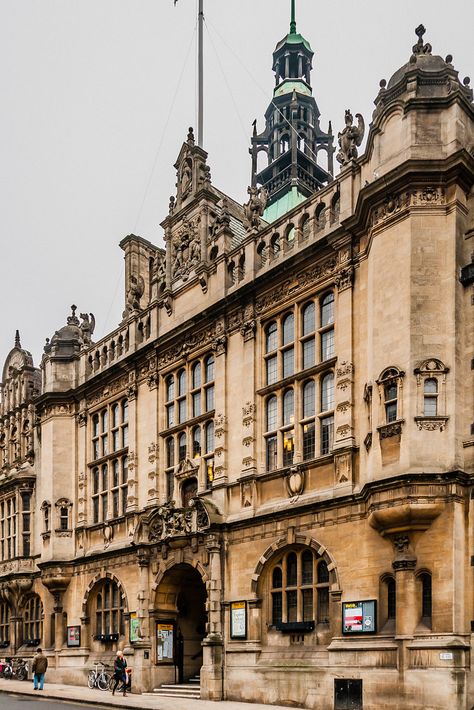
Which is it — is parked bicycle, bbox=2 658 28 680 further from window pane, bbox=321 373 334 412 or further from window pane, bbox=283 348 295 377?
window pane, bbox=321 373 334 412

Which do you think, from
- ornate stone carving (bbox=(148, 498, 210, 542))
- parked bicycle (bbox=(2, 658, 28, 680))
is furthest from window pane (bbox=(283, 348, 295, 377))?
parked bicycle (bbox=(2, 658, 28, 680))

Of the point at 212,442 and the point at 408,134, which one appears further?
the point at 212,442

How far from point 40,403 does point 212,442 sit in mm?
13595

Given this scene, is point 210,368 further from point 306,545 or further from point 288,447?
point 306,545

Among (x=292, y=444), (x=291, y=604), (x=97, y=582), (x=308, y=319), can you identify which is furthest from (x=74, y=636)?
(x=308, y=319)

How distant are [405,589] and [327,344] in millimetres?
8299

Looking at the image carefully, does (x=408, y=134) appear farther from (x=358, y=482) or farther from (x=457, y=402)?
(x=358, y=482)

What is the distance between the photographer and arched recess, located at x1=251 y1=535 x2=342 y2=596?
23.8 meters

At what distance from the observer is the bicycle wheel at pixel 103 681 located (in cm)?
3262

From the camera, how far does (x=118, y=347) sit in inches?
1460

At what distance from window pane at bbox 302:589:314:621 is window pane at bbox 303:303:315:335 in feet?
26.7

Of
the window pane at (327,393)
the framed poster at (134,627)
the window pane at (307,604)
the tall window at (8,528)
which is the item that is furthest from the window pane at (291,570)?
the tall window at (8,528)

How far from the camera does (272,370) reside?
92.7 feet

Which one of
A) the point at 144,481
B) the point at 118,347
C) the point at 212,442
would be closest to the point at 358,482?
the point at 212,442
